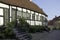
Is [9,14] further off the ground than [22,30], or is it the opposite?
[9,14]

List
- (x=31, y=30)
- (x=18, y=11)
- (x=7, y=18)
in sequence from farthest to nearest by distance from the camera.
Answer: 1. (x=31, y=30)
2. (x=18, y=11)
3. (x=7, y=18)

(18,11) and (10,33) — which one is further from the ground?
(18,11)

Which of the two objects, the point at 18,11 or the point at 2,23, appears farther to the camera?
the point at 18,11

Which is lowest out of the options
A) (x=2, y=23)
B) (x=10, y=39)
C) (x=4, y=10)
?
(x=10, y=39)

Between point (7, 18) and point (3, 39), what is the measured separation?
16.3ft

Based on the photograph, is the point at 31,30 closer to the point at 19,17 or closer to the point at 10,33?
the point at 19,17

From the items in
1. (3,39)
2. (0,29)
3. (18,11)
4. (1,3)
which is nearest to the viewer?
(3,39)

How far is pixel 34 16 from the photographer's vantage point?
3105 centimetres

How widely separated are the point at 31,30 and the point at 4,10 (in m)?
7.62

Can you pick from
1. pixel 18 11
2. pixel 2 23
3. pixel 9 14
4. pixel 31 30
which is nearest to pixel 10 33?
pixel 2 23

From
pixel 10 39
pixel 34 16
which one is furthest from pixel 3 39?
pixel 34 16

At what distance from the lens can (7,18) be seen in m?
20.7

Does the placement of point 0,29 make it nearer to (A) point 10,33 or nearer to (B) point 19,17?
(A) point 10,33

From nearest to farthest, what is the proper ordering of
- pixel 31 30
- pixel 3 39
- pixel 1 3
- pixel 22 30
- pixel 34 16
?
pixel 3 39
pixel 1 3
pixel 22 30
pixel 31 30
pixel 34 16
